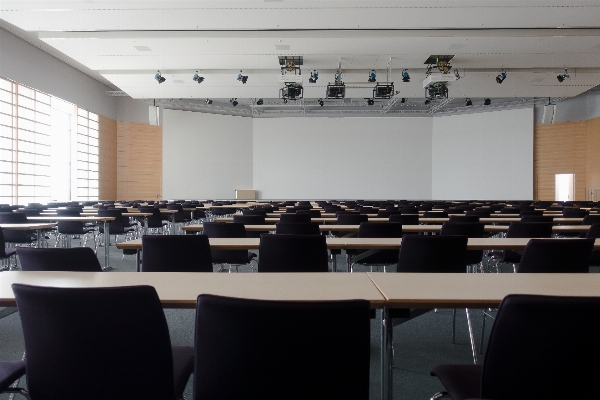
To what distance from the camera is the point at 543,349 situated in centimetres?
129

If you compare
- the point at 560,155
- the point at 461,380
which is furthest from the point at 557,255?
the point at 560,155

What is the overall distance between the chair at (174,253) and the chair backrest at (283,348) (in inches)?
85.1

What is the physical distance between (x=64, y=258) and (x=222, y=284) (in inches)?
41.5

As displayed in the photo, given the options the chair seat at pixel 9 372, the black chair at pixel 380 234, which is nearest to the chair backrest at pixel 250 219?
the black chair at pixel 380 234

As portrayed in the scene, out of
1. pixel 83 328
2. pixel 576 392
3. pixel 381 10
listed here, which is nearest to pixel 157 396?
pixel 83 328

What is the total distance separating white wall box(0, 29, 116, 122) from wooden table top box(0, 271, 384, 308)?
12999 mm

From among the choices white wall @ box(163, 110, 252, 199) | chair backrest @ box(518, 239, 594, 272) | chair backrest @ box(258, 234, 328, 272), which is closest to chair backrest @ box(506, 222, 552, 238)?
chair backrest @ box(518, 239, 594, 272)

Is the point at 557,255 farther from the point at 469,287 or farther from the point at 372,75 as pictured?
the point at 372,75

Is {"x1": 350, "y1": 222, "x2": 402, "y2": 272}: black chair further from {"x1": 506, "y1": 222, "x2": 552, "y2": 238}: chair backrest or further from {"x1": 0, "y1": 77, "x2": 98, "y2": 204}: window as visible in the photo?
{"x1": 0, "y1": 77, "x2": 98, "y2": 204}: window

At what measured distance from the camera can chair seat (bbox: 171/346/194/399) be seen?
5.73 ft

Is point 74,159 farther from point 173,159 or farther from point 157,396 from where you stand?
point 157,396

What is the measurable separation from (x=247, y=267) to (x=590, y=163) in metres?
17.6

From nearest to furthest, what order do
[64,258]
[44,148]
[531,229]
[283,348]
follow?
[283,348], [64,258], [531,229], [44,148]

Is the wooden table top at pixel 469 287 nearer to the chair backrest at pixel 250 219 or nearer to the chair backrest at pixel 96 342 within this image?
the chair backrest at pixel 96 342
